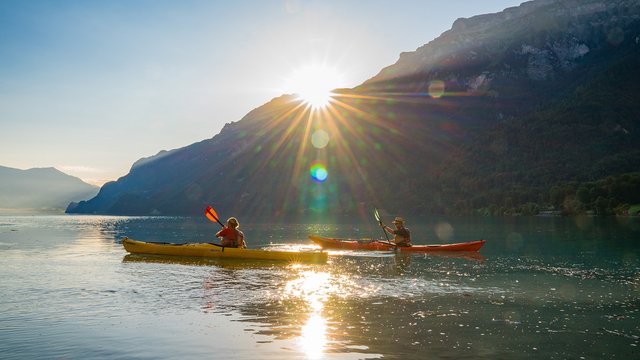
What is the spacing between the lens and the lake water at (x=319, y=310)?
13078 millimetres

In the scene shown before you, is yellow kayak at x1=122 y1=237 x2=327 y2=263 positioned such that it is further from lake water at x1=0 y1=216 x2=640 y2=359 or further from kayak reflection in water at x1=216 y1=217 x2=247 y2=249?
lake water at x1=0 y1=216 x2=640 y2=359

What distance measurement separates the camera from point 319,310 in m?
17.8

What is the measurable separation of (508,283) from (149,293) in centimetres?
1652

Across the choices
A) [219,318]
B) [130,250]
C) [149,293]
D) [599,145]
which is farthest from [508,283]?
[599,145]

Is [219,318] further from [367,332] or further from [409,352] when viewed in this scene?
[409,352]

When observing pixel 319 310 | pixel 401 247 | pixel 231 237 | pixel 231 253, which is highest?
pixel 231 237

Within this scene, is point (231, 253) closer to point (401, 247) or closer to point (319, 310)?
point (401, 247)

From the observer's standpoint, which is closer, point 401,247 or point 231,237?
point 231,237

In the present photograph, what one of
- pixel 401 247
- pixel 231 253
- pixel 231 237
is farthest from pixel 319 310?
pixel 401 247

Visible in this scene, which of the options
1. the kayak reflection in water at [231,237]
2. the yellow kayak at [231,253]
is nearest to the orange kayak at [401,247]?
the yellow kayak at [231,253]

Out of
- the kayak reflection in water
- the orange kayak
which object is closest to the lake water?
the kayak reflection in water

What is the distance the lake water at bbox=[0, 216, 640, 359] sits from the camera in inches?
515

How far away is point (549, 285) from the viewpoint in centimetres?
2370

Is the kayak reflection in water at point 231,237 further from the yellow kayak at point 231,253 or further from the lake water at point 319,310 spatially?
the lake water at point 319,310
